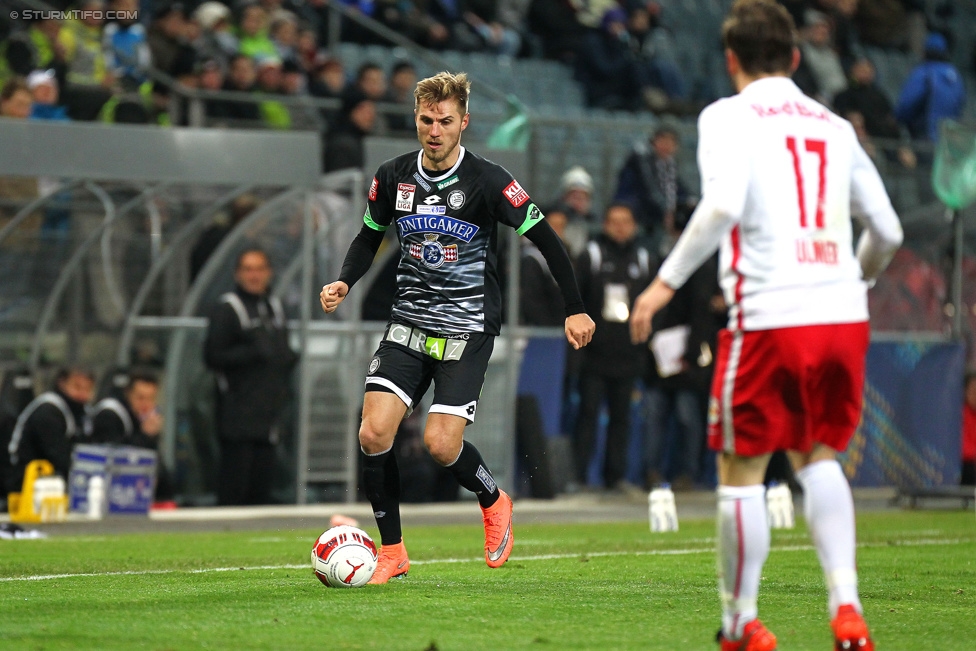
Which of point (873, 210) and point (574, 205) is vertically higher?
point (574, 205)

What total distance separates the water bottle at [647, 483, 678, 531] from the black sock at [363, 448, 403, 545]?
424 centimetres

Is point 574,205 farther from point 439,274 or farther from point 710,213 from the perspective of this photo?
point 710,213

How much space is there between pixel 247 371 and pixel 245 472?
0.93m

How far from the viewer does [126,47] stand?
52.9ft

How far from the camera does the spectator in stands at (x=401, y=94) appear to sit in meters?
16.8

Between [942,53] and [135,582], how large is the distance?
16644mm

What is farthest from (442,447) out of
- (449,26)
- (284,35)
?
(449,26)

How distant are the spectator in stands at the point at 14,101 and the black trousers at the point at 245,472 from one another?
342cm

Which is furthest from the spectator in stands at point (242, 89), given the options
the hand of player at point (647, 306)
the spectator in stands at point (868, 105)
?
the hand of player at point (647, 306)

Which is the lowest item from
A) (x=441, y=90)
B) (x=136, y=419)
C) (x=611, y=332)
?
(x=136, y=419)

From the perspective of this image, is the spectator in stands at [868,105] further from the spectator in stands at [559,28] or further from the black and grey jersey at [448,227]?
the black and grey jersey at [448,227]

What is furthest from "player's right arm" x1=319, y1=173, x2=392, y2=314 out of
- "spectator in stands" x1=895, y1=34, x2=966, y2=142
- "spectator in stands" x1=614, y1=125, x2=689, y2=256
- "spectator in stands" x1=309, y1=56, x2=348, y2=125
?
"spectator in stands" x1=895, y1=34, x2=966, y2=142

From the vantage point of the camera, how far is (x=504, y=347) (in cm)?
1557

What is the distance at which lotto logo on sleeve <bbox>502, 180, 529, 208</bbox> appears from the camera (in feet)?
25.5
